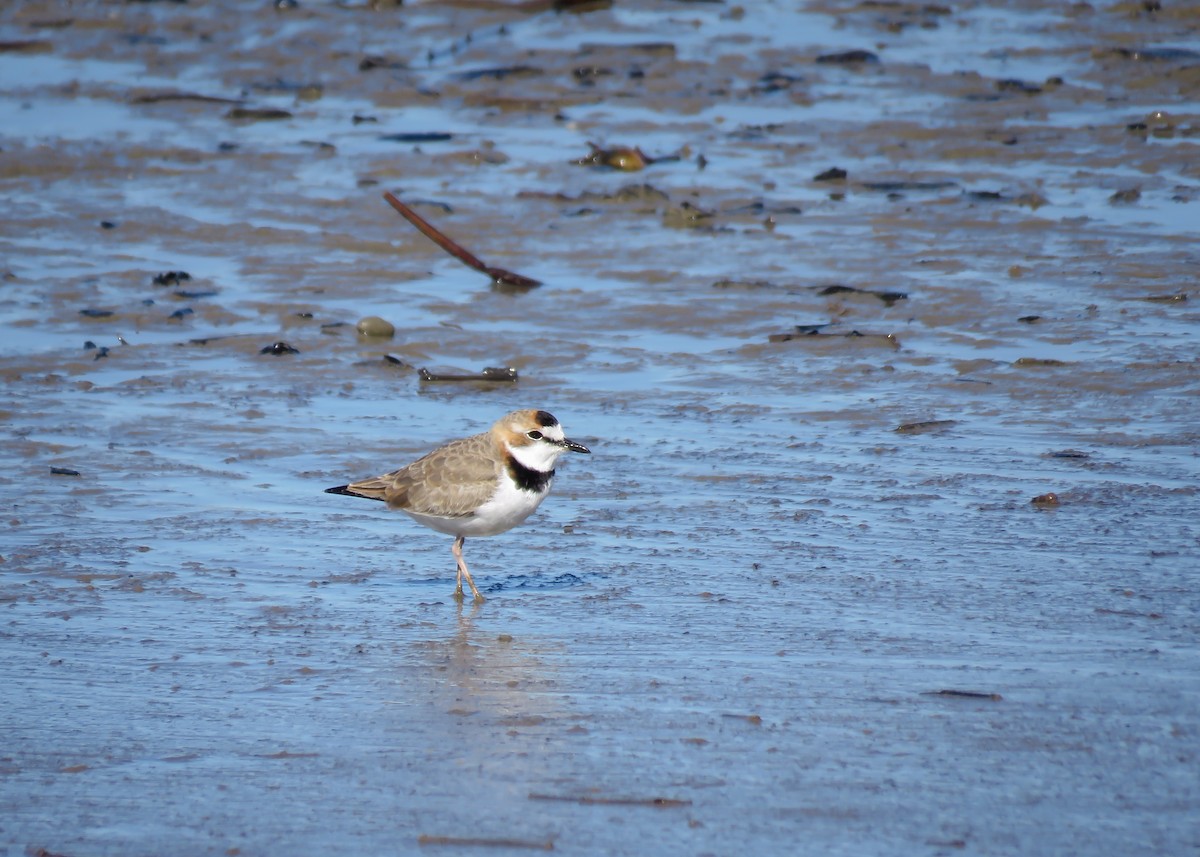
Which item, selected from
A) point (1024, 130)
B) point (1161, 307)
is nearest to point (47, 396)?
point (1161, 307)

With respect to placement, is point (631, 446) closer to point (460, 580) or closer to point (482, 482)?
point (482, 482)

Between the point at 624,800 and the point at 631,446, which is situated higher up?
the point at 624,800

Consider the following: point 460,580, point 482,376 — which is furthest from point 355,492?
point 482,376

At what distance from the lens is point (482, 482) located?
7.09m

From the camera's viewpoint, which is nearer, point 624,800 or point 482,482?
point 624,800

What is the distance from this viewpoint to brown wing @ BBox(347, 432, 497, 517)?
7074 mm

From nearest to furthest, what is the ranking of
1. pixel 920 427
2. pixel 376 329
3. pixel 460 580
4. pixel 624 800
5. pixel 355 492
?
pixel 624 800 → pixel 460 580 → pixel 355 492 → pixel 920 427 → pixel 376 329

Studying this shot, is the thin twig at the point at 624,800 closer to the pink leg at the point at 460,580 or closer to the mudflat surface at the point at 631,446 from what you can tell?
the mudflat surface at the point at 631,446

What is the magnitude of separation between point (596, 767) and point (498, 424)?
2.68 meters

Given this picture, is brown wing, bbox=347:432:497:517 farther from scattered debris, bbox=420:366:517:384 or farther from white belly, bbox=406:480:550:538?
scattered debris, bbox=420:366:517:384

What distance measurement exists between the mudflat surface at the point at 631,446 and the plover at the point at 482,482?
27 cm

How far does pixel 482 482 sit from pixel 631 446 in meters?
1.64

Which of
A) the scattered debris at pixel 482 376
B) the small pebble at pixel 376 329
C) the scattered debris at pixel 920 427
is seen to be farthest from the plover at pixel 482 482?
the small pebble at pixel 376 329

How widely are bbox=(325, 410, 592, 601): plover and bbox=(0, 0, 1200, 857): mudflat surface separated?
27cm
